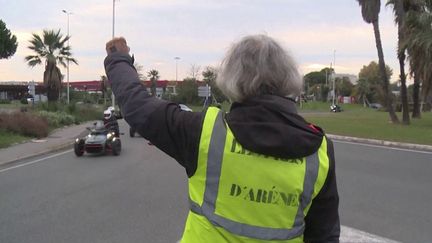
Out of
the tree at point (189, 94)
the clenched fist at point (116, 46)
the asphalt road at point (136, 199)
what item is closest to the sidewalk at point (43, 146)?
the asphalt road at point (136, 199)

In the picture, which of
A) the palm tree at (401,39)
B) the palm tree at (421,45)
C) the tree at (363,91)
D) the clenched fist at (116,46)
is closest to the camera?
the clenched fist at (116,46)

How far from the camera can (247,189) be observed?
6.79ft

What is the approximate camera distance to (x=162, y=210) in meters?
8.07

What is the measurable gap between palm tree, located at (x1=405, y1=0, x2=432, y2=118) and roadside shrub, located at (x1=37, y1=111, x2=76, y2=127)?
20.5m

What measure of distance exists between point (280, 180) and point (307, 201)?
18 cm

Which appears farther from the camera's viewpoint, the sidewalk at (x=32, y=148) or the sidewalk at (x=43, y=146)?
the sidewalk at (x=43, y=146)

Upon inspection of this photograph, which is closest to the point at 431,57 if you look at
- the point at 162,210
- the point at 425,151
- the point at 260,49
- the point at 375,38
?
the point at 375,38

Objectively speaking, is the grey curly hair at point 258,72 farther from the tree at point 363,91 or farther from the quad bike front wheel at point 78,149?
the tree at point 363,91

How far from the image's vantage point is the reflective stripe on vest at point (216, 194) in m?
2.08

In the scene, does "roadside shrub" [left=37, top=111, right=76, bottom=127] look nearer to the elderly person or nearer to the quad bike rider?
the quad bike rider

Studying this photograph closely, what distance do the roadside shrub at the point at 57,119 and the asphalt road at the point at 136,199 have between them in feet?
55.1

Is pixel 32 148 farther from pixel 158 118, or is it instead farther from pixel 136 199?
pixel 158 118

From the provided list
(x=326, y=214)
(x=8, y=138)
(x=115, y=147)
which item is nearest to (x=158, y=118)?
(x=326, y=214)

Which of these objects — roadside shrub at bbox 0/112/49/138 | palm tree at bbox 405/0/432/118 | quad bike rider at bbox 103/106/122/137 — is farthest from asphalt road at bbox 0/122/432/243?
palm tree at bbox 405/0/432/118
